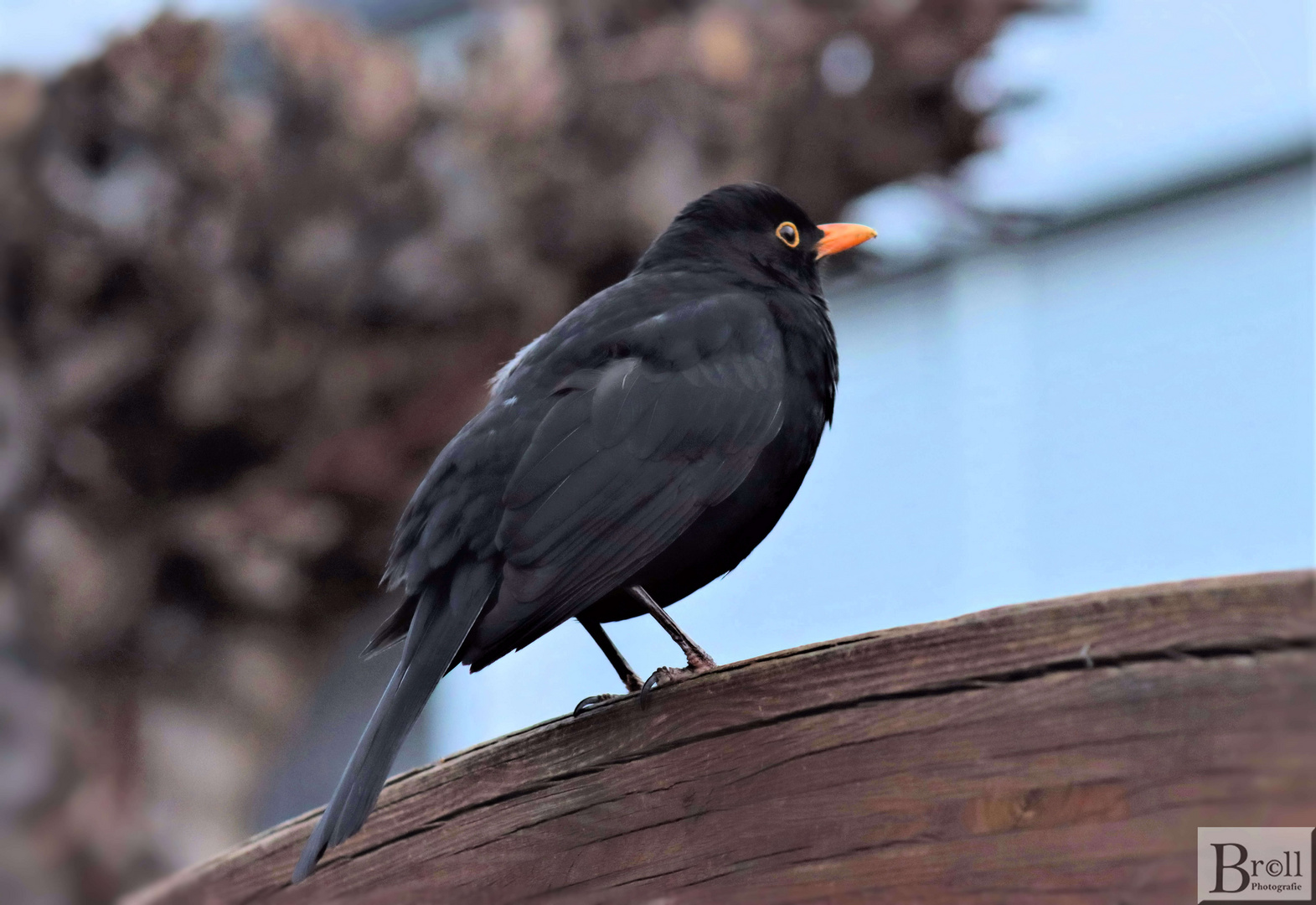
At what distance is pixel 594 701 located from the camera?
6.66 ft

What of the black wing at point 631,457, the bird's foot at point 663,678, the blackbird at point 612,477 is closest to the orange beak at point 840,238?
the blackbird at point 612,477

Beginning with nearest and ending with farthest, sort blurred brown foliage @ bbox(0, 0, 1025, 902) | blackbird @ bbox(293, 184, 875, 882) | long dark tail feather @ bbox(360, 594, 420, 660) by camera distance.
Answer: blackbird @ bbox(293, 184, 875, 882) < long dark tail feather @ bbox(360, 594, 420, 660) < blurred brown foliage @ bbox(0, 0, 1025, 902)

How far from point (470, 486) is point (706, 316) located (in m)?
0.56

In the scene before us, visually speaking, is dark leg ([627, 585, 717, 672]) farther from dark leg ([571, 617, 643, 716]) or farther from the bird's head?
the bird's head

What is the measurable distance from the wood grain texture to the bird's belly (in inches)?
16.1

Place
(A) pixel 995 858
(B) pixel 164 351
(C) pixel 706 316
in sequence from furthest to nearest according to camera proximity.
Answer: (B) pixel 164 351 → (C) pixel 706 316 → (A) pixel 995 858

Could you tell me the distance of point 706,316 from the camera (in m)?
2.38

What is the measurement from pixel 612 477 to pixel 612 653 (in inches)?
16.1

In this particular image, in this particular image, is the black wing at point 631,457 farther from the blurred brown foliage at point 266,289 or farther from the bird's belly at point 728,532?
the blurred brown foliage at point 266,289

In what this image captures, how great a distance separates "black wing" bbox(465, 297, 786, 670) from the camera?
77.5 inches

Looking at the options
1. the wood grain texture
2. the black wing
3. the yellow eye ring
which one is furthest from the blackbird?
the yellow eye ring

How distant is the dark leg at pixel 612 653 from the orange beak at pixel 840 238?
103 cm

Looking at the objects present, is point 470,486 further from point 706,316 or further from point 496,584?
point 706,316

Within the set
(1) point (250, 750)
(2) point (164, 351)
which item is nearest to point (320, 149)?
(2) point (164, 351)
